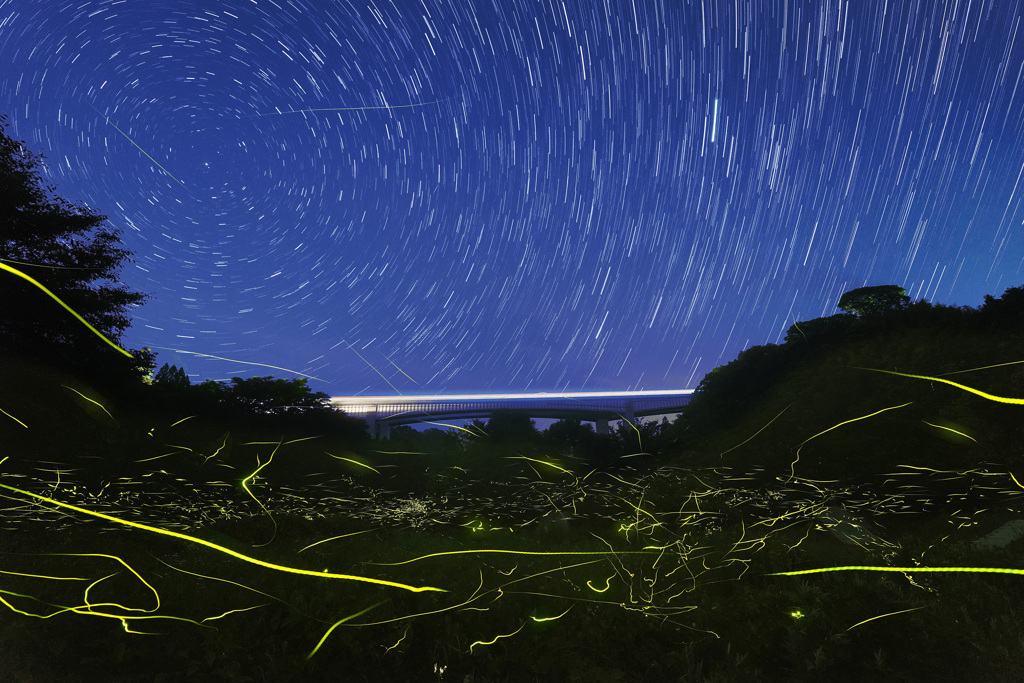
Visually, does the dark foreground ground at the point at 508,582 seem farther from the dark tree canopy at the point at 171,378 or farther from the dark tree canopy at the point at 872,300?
the dark tree canopy at the point at 872,300

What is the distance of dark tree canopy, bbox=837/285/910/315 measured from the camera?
3.91 m

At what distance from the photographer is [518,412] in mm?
3699

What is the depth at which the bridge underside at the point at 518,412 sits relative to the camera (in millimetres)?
3417

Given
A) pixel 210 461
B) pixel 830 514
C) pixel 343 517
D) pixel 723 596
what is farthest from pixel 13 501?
pixel 830 514

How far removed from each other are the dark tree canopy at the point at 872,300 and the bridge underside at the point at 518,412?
1.75m

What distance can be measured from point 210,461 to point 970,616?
15.4ft

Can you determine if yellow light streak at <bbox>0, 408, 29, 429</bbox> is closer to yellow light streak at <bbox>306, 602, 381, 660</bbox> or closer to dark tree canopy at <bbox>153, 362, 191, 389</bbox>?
dark tree canopy at <bbox>153, 362, 191, 389</bbox>

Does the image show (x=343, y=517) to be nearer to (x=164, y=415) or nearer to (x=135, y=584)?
(x=135, y=584)

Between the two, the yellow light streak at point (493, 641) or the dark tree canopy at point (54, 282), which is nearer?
the yellow light streak at point (493, 641)

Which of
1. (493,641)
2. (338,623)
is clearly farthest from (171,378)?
(493,641)

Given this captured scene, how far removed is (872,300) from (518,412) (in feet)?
10.7

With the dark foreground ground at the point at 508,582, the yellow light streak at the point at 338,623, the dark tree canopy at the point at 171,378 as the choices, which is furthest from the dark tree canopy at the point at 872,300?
the dark tree canopy at the point at 171,378

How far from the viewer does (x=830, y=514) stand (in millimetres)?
3014

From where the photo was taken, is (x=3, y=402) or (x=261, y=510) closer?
(x=261, y=510)
